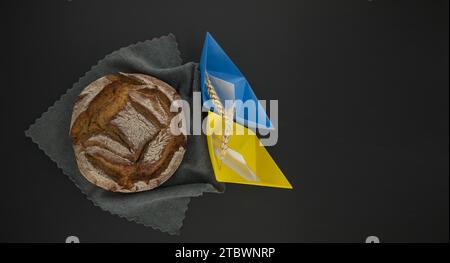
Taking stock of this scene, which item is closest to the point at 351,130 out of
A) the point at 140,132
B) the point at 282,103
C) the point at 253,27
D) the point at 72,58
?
the point at 282,103

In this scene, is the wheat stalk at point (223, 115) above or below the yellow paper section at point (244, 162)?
above

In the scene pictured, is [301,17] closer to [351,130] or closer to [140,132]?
[351,130]

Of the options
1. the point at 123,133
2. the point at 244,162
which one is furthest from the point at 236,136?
the point at 123,133

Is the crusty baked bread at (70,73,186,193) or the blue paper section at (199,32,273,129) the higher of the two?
the blue paper section at (199,32,273,129)

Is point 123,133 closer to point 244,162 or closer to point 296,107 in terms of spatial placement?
point 244,162
